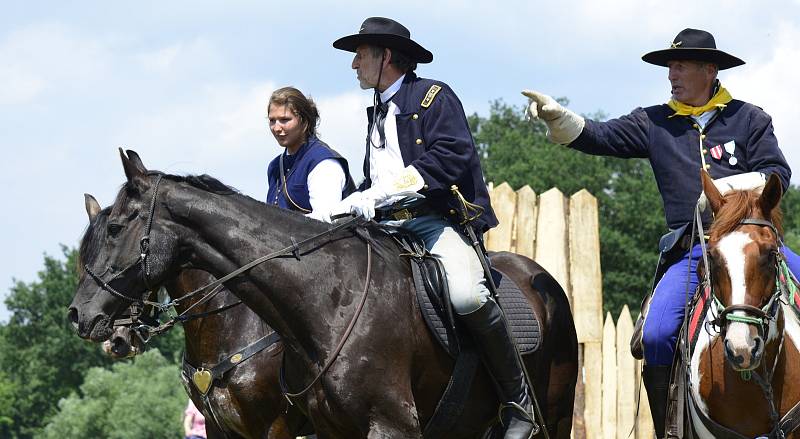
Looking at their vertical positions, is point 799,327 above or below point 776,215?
below

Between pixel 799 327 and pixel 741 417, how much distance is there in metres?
0.57

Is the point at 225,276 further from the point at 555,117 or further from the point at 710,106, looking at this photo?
the point at 710,106

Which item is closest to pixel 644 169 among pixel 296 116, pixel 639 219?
pixel 639 219

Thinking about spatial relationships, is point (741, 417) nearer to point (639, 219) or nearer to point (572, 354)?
point (572, 354)

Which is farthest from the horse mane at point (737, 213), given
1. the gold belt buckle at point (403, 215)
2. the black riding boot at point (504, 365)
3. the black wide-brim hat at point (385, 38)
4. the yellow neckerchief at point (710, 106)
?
the black wide-brim hat at point (385, 38)

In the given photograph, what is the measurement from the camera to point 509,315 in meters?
7.23

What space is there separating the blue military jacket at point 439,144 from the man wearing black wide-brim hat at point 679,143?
0.47m

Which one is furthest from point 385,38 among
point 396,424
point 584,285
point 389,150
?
point 584,285

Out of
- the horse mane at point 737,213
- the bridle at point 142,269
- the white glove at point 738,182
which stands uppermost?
the white glove at point 738,182

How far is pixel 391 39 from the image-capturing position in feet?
23.4

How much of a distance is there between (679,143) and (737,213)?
4.38 feet

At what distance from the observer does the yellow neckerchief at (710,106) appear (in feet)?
24.0

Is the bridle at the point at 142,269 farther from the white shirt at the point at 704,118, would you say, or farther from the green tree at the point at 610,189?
the green tree at the point at 610,189

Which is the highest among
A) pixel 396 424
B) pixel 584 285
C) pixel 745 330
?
pixel 584 285
